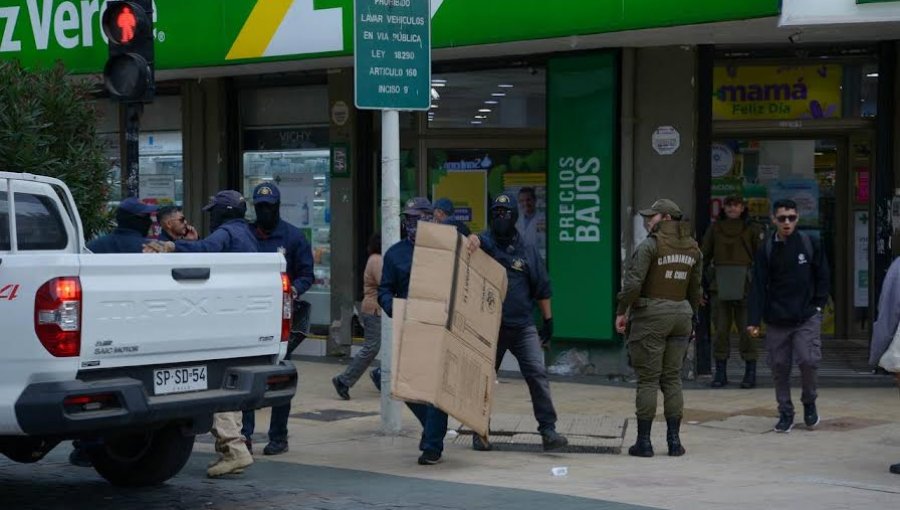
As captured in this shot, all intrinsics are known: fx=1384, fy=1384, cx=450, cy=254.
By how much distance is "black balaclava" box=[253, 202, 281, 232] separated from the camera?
9984 mm

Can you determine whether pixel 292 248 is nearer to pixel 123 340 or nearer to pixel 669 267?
pixel 669 267

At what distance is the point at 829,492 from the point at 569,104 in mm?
6476

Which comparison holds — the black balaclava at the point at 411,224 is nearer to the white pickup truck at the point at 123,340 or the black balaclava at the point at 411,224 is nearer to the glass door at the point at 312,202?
the white pickup truck at the point at 123,340

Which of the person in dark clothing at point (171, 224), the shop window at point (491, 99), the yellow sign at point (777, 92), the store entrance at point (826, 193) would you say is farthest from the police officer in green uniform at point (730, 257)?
the person in dark clothing at point (171, 224)

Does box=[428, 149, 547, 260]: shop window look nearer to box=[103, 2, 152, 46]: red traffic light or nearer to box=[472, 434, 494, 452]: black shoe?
box=[472, 434, 494, 452]: black shoe

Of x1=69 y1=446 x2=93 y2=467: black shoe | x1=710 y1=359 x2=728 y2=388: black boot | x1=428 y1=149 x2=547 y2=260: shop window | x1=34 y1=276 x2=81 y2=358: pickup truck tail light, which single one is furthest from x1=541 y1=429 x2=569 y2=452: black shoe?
x1=428 y1=149 x2=547 y2=260: shop window

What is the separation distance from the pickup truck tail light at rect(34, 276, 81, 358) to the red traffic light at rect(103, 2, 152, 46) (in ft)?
14.2

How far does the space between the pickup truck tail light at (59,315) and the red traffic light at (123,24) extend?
432cm

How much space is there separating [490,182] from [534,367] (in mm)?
5470

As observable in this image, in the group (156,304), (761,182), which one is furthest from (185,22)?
(156,304)

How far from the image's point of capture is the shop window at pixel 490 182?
49.1ft

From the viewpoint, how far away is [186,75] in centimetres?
1634

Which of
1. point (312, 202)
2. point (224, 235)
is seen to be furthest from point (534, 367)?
point (312, 202)

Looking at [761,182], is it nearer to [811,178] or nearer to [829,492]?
[811,178]
